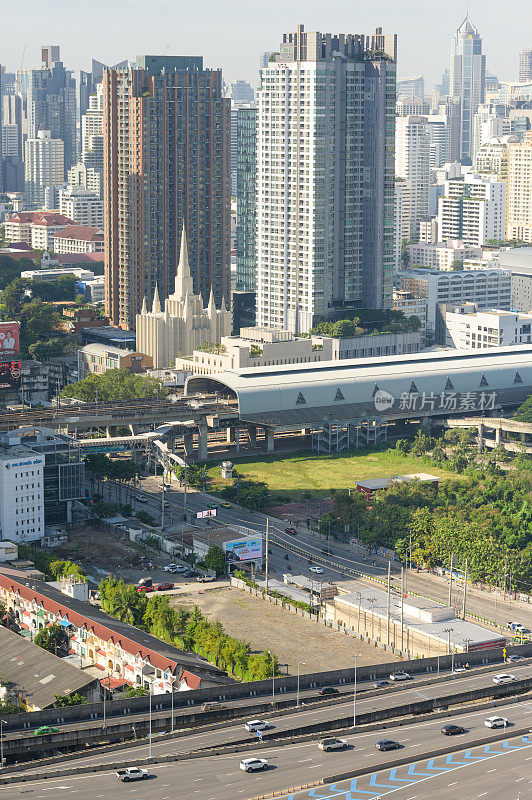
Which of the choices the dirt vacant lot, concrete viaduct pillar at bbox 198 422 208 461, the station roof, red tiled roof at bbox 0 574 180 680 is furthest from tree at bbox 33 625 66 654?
the station roof

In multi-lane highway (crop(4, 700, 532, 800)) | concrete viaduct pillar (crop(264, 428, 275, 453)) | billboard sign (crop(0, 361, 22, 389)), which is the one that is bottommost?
multi-lane highway (crop(4, 700, 532, 800))

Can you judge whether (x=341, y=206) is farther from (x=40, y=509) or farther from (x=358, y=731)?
(x=358, y=731)

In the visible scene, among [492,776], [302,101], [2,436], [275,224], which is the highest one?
[302,101]

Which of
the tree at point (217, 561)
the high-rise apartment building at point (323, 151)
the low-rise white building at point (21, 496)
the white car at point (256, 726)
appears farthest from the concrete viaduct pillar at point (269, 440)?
the white car at point (256, 726)

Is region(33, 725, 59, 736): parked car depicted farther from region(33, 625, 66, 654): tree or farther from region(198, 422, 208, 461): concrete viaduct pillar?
region(198, 422, 208, 461): concrete viaduct pillar

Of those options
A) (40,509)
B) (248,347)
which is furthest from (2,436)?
(248,347)

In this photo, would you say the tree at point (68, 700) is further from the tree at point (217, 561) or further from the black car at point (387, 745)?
the tree at point (217, 561)

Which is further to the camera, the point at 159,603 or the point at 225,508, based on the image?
the point at 225,508

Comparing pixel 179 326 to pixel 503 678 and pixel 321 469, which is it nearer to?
pixel 321 469

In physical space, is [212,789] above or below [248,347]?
below
